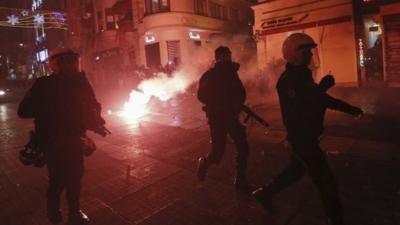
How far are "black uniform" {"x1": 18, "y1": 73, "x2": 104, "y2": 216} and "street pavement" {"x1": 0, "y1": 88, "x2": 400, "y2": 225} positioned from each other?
0.90m

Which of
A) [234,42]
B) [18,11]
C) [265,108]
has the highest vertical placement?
[18,11]

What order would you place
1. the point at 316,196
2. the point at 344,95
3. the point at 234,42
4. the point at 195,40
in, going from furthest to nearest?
the point at 234,42
the point at 195,40
the point at 344,95
the point at 316,196

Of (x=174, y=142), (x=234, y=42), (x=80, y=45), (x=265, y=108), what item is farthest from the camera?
(x=80, y=45)

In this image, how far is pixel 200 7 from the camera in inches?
1022

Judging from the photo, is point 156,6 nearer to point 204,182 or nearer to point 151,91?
point 151,91

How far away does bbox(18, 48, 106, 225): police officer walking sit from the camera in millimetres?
3477

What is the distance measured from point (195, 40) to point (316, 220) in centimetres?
2272

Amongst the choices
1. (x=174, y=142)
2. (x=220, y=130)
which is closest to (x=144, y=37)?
(x=174, y=142)

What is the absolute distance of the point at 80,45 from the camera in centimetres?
3591

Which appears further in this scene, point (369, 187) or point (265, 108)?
point (265, 108)

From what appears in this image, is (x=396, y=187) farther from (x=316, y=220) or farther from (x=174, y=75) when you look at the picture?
(x=174, y=75)

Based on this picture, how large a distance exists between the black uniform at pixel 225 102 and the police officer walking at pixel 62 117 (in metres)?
1.55

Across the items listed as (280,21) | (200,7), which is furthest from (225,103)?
(200,7)

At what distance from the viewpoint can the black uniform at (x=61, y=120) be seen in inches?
137
